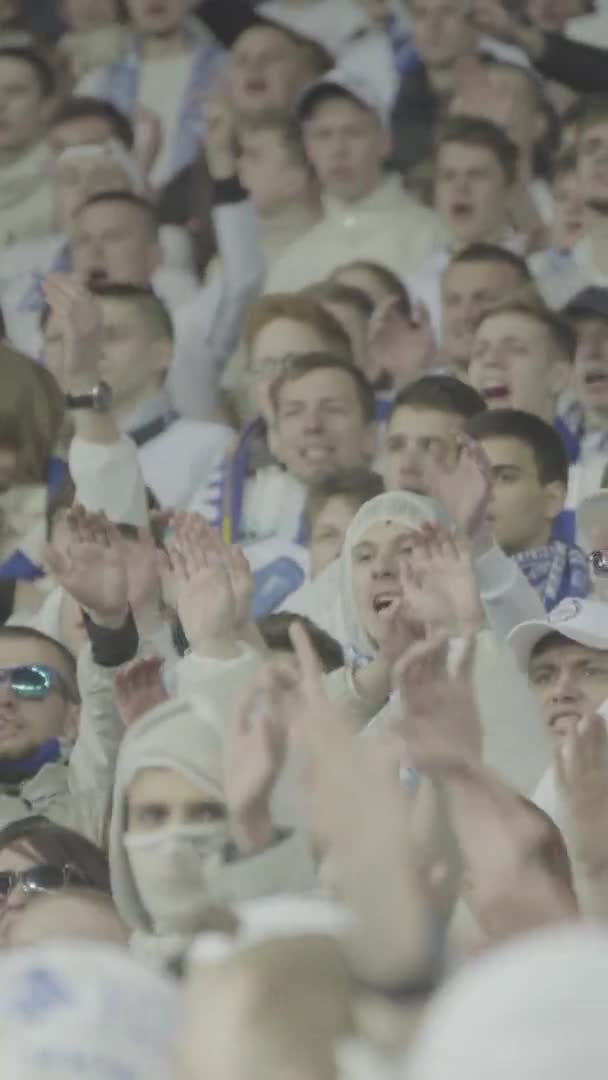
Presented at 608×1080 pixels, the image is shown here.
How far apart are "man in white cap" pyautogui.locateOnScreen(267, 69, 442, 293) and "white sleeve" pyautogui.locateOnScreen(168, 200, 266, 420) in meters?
0.08

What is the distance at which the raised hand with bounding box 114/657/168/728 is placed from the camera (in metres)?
4.46

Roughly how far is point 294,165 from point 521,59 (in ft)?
1.91

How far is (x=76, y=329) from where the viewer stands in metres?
5.57

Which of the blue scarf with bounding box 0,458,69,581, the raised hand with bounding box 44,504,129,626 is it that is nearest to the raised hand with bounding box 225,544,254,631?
the raised hand with bounding box 44,504,129,626

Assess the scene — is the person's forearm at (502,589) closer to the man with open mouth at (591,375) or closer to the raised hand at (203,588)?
the raised hand at (203,588)

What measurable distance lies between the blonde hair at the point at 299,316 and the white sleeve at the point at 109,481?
2.14 feet

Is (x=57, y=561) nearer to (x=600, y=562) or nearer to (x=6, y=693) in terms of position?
(x=6, y=693)

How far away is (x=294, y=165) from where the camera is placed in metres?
6.91

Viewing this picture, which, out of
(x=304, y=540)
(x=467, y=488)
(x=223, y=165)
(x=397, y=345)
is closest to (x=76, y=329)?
(x=304, y=540)

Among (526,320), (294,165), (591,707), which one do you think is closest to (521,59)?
(294,165)

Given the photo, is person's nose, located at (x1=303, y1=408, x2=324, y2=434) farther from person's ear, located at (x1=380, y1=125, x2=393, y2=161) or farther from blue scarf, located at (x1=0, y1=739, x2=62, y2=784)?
person's ear, located at (x1=380, y1=125, x2=393, y2=161)

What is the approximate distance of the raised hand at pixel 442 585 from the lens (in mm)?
4055

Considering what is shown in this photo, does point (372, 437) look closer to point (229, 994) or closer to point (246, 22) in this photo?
point (246, 22)

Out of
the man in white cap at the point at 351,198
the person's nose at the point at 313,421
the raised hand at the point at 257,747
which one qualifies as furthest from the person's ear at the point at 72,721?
the man in white cap at the point at 351,198
